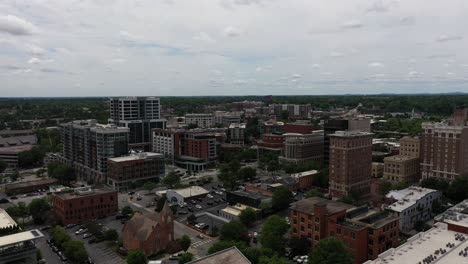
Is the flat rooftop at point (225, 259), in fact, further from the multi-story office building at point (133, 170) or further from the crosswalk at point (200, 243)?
the multi-story office building at point (133, 170)

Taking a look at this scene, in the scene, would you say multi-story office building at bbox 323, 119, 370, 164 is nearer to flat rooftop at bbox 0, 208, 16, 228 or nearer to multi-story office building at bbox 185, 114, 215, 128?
flat rooftop at bbox 0, 208, 16, 228

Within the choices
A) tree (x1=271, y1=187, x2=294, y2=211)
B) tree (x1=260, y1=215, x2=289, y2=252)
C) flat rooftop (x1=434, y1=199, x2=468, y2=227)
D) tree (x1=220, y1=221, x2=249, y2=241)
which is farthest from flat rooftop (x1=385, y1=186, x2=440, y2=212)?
tree (x1=220, y1=221, x2=249, y2=241)

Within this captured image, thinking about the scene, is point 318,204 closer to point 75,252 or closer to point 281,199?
point 281,199

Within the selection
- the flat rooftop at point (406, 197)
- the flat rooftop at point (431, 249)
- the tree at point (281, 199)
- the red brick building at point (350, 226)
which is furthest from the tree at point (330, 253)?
→ the tree at point (281, 199)

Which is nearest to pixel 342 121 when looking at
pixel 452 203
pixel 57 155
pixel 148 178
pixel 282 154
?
pixel 282 154

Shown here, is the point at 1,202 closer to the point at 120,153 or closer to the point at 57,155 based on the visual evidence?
the point at 120,153

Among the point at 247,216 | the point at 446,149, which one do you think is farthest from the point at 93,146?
the point at 446,149
